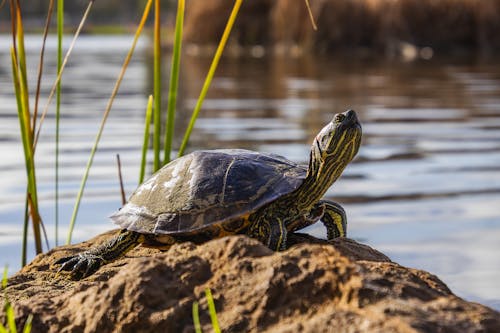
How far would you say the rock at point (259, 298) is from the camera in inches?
83.5

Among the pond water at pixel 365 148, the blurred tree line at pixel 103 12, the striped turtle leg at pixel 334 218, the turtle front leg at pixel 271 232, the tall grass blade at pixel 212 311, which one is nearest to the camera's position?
the tall grass blade at pixel 212 311

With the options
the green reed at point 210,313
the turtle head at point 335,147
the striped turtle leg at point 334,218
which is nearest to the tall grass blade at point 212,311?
the green reed at point 210,313

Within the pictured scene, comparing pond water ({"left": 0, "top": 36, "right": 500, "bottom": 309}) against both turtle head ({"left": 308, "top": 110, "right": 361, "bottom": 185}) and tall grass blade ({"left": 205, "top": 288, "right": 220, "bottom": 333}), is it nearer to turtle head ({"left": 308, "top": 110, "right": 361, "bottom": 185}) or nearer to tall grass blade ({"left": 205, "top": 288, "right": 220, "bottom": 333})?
turtle head ({"left": 308, "top": 110, "right": 361, "bottom": 185})

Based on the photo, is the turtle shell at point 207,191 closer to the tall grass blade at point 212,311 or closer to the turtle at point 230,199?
the turtle at point 230,199

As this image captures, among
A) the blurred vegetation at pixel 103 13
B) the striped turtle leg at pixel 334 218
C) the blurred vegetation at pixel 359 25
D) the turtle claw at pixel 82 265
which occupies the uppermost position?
the striped turtle leg at pixel 334 218

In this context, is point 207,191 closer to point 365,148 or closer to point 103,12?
point 365,148

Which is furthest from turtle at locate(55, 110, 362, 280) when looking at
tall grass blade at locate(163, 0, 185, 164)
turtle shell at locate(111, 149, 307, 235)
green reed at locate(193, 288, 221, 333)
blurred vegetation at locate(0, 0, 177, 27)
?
blurred vegetation at locate(0, 0, 177, 27)

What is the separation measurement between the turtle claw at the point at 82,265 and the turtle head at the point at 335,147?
75 cm

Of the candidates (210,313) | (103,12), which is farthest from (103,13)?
(210,313)

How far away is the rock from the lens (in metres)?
2.12

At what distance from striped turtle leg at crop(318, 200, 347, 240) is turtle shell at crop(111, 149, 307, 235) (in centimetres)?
16

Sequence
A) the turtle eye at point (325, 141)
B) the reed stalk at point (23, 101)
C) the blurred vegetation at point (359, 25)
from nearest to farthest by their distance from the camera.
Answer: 1. the turtle eye at point (325, 141)
2. the reed stalk at point (23, 101)
3. the blurred vegetation at point (359, 25)

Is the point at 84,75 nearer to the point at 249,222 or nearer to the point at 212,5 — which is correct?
the point at 212,5

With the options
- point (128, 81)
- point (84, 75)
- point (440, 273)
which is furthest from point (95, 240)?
point (84, 75)
